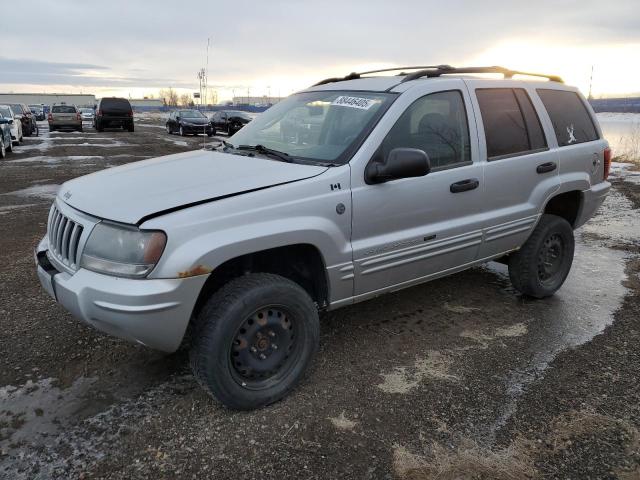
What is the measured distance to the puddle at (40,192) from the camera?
9.51 m

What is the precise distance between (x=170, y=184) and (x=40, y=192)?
825 cm

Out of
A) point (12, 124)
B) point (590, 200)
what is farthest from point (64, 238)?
point (12, 124)

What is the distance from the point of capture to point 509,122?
13.4 ft

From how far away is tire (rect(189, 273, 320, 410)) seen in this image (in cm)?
271

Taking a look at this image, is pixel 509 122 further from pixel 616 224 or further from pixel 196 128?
pixel 196 128

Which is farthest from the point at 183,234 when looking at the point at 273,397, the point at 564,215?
the point at 564,215

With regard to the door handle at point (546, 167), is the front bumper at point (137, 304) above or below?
below

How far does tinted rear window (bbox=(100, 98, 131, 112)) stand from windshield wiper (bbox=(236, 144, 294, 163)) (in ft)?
99.3

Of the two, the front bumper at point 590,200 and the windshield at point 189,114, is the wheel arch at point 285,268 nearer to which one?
the front bumper at point 590,200

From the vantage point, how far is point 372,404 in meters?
3.04

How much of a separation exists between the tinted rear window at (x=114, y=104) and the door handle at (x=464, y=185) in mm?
31116

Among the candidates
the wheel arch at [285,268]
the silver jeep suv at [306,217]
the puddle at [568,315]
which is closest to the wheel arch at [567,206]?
the silver jeep suv at [306,217]

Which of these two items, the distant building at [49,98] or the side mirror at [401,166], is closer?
the side mirror at [401,166]

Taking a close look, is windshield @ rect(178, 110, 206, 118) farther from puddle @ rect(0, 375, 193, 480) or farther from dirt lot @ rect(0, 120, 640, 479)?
puddle @ rect(0, 375, 193, 480)
